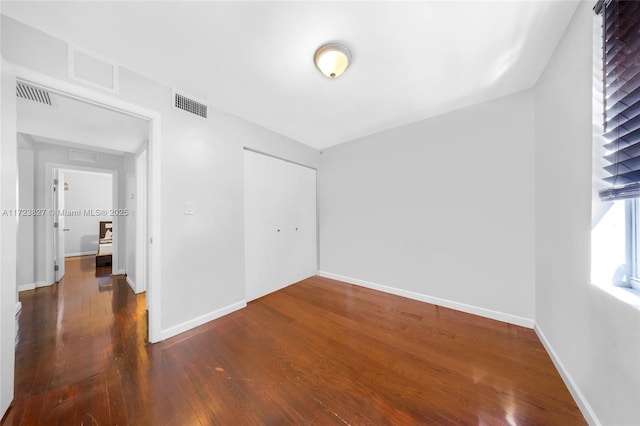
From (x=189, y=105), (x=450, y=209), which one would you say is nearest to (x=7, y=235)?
(x=189, y=105)

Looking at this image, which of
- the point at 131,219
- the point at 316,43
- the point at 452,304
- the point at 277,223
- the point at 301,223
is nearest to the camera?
the point at 316,43

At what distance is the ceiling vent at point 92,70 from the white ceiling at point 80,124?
312 millimetres

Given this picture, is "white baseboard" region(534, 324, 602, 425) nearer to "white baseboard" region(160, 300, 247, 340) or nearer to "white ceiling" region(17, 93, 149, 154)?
"white baseboard" region(160, 300, 247, 340)

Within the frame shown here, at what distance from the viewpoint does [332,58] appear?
4.89ft

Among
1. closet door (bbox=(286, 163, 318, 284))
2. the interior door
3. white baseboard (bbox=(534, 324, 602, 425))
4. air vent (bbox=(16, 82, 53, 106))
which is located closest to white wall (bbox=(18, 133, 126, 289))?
→ the interior door

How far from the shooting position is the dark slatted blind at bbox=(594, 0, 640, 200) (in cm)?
87

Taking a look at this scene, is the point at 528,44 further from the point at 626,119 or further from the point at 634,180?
the point at 634,180

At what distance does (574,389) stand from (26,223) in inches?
252

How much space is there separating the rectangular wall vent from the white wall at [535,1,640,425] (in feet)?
19.8

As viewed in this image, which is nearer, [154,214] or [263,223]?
[154,214]

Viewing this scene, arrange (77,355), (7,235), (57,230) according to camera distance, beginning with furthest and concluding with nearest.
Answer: (57,230) → (77,355) → (7,235)

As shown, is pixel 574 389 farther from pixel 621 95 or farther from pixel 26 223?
pixel 26 223

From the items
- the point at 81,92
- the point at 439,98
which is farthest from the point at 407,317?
the point at 81,92

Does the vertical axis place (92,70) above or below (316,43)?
below
